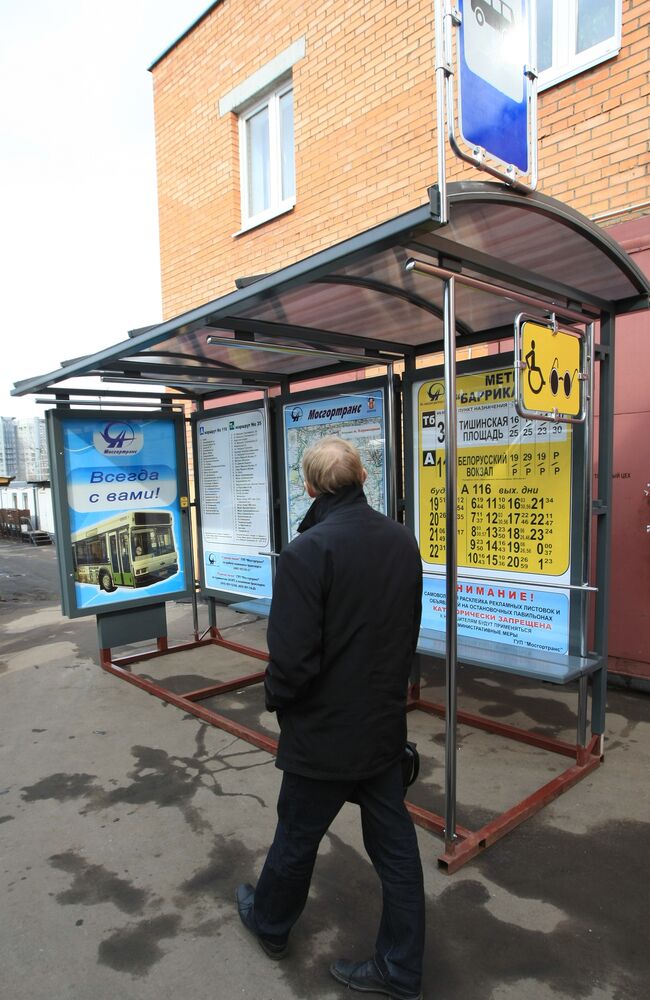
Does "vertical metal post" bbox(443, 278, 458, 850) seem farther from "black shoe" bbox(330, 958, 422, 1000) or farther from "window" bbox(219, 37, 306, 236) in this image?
"window" bbox(219, 37, 306, 236)

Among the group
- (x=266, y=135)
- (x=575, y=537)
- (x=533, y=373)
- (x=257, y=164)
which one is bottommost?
(x=575, y=537)

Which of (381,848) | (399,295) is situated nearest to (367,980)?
(381,848)

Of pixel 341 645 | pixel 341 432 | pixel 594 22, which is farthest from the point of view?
pixel 594 22

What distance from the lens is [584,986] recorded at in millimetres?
2143

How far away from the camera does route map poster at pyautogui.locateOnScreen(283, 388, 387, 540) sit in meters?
4.50

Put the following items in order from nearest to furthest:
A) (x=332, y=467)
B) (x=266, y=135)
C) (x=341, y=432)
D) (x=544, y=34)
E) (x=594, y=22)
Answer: (x=332, y=467) < (x=341, y=432) < (x=594, y=22) < (x=544, y=34) < (x=266, y=135)

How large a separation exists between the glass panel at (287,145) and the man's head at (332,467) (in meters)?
6.61

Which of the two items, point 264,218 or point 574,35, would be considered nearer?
point 574,35

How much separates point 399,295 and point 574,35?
11.4ft

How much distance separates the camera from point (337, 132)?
6676mm

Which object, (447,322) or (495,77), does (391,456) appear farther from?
(495,77)

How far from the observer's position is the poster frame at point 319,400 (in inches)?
173

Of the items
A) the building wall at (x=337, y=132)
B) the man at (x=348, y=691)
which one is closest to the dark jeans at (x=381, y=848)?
the man at (x=348, y=691)

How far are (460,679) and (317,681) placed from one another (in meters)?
3.65
